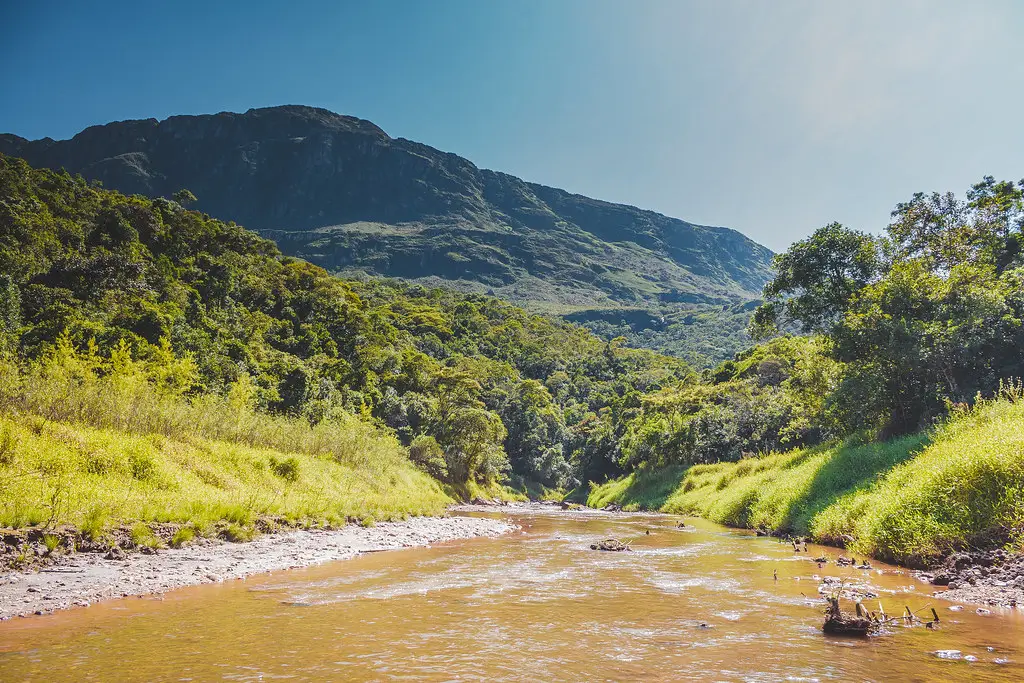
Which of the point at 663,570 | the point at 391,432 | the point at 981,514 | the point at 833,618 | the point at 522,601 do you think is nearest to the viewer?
the point at 833,618

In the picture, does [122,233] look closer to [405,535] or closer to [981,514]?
[405,535]

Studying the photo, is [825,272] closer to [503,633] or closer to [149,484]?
[503,633]

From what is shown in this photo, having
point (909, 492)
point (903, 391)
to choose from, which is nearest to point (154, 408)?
point (909, 492)

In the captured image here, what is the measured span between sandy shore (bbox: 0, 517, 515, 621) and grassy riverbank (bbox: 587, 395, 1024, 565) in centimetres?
1645

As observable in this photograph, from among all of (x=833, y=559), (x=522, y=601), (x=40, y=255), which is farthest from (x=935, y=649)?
(x=40, y=255)

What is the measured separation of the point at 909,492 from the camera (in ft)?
54.5

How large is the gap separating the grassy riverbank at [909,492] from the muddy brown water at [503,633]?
70.9 inches

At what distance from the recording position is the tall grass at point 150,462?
15.0 m

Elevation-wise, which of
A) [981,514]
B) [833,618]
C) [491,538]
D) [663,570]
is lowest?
[491,538]

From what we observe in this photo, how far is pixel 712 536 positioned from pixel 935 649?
753 inches

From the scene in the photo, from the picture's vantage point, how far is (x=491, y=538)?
26.0m

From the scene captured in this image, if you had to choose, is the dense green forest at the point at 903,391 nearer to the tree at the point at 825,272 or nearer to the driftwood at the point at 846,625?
the tree at the point at 825,272

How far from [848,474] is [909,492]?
9219 millimetres

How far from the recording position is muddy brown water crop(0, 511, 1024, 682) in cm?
752
